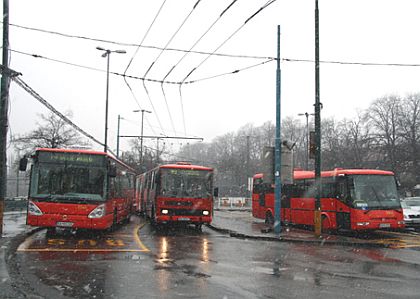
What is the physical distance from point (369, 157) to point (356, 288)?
55.1 meters

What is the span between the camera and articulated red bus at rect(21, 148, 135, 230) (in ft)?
52.4

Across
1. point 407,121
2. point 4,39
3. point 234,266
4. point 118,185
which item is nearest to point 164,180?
point 118,185

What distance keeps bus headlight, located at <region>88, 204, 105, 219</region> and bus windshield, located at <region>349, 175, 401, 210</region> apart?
31.6 feet

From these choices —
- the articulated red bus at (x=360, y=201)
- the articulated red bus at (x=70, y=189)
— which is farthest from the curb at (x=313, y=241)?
the articulated red bus at (x=70, y=189)

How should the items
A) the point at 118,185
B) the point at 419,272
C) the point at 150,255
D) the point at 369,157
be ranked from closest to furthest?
the point at 419,272 < the point at 150,255 < the point at 118,185 < the point at 369,157

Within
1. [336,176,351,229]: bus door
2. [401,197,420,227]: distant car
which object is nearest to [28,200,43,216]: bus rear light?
[336,176,351,229]: bus door

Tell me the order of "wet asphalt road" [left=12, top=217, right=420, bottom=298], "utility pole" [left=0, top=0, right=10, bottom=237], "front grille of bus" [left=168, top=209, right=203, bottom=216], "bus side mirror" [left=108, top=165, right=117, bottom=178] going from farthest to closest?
"front grille of bus" [left=168, top=209, right=203, bottom=216]
"bus side mirror" [left=108, top=165, right=117, bottom=178]
"utility pole" [left=0, top=0, right=10, bottom=237]
"wet asphalt road" [left=12, top=217, right=420, bottom=298]

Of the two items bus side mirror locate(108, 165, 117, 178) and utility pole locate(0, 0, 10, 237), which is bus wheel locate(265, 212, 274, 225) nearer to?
bus side mirror locate(108, 165, 117, 178)

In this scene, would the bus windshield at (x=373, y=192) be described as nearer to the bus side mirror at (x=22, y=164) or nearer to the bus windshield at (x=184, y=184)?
the bus windshield at (x=184, y=184)

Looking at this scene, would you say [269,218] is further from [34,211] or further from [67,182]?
[34,211]

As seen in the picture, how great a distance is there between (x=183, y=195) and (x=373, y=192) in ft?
26.3

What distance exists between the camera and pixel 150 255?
12672 millimetres

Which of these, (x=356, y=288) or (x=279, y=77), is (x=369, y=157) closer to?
(x=279, y=77)

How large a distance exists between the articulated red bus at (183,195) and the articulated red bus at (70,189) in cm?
410
